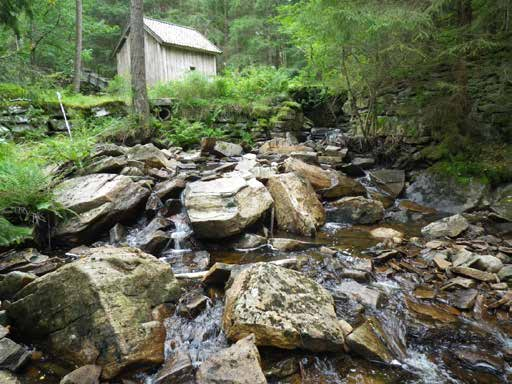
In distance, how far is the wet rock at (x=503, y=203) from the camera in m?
5.45

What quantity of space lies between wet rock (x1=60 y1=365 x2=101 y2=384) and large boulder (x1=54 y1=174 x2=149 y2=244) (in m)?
2.90

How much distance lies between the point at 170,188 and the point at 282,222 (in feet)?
7.43

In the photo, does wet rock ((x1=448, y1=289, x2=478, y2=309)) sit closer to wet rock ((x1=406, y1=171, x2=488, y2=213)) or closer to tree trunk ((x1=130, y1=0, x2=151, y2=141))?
wet rock ((x1=406, y1=171, x2=488, y2=213))

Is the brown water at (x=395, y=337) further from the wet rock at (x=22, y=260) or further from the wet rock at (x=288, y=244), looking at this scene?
the wet rock at (x=22, y=260)

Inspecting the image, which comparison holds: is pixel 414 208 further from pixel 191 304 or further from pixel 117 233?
pixel 117 233

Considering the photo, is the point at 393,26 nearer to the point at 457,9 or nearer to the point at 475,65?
the point at 457,9

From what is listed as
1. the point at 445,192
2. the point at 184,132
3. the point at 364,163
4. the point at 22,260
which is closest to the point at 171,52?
the point at 184,132

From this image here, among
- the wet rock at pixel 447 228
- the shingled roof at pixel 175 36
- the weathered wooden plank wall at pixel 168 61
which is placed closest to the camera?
the wet rock at pixel 447 228

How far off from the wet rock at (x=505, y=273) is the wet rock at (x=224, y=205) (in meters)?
3.35

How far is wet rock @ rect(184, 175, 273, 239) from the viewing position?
492 cm

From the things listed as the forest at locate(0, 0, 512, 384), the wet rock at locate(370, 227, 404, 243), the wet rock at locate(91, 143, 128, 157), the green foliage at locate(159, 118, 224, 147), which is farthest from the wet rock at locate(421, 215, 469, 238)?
the green foliage at locate(159, 118, 224, 147)

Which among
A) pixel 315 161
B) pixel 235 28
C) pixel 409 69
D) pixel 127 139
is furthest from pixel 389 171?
pixel 235 28

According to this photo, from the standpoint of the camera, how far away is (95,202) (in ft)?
16.6

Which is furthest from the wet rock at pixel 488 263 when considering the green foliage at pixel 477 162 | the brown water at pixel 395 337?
the green foliage at pixel 477 162
